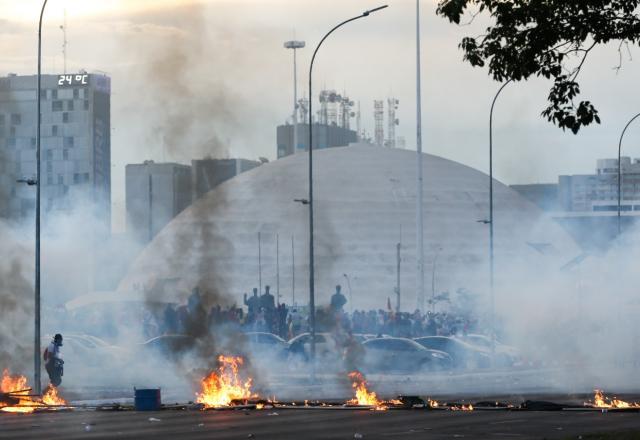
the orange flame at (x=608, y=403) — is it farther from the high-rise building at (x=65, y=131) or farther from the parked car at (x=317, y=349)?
the high-rise building at (x=65, y=131)

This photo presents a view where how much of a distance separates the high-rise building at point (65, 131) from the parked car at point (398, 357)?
124 meters

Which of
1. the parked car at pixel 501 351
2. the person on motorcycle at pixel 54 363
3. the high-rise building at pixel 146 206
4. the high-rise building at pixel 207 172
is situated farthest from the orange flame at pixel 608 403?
the high-rise building at pixel 146 206

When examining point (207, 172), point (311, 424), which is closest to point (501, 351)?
point (207, 172)

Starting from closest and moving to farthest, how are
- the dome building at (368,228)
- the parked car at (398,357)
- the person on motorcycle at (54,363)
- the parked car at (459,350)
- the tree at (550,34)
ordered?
the tree at (550,34), the person on motorcycle at (54,363), the parked car at (398,357), the parked car at (459,350), the dome building at (368,228)

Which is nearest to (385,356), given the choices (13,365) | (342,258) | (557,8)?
(13,365)

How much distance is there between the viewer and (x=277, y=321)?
60.2 meters

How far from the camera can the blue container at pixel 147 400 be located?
33.9 m

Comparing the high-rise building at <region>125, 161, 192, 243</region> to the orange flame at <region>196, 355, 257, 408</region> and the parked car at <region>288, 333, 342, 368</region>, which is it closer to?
the parked car at <region>288, 333, 342, 368</region>

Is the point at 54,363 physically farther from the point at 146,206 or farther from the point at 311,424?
the point at 146,206

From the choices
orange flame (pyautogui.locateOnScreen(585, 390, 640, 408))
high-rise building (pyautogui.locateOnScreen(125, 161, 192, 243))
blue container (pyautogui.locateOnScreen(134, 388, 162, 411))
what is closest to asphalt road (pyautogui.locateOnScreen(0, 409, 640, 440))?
blue container (pyautogui.locateOnScreen(134, 388, 162, 411))

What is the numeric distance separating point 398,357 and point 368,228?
96.4 metres

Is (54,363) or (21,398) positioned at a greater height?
(54,363)

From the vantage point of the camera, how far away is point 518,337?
66.2 meters

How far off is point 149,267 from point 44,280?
184ft
